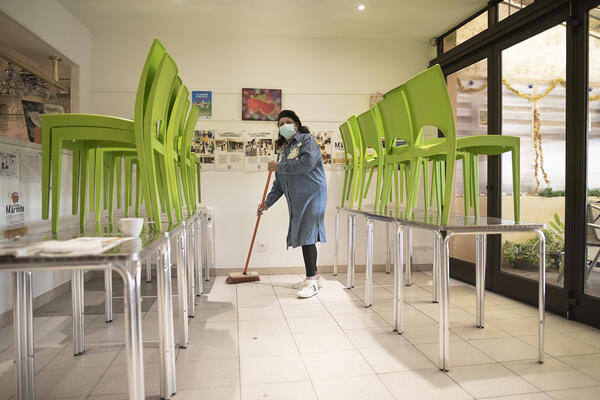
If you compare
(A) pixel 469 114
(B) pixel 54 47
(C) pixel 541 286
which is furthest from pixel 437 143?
(B) pixel 54 47

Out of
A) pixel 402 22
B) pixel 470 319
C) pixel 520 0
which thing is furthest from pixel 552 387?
pixel 402 22

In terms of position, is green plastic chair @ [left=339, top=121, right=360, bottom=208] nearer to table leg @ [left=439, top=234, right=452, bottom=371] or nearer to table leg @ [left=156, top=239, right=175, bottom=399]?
table leg @ [left=439, top=234, right=452, bottom=371]

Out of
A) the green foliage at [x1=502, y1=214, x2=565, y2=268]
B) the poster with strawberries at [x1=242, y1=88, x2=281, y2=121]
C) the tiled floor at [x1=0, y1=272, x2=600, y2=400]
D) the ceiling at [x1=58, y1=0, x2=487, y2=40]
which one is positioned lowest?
the tiled floor at [x1=0, y1=272, x2=600, y2=400]

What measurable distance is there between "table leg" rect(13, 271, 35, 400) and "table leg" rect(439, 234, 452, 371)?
148 centimetres

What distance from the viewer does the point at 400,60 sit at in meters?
4.09

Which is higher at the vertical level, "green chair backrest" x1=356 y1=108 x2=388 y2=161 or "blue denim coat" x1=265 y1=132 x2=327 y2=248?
"green chair backrest" x1=356 y1=108 x2=388 y2=161

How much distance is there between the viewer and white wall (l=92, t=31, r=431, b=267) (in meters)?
3.79

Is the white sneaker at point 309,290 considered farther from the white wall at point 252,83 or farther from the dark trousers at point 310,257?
the white wall at point 252,83

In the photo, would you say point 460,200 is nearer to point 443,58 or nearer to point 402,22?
point 443,58

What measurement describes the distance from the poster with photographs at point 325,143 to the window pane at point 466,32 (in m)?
1.38


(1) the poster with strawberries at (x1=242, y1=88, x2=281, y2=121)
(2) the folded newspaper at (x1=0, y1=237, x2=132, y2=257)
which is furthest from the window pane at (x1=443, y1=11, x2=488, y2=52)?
(2) the folded newspaper at (x1=0, y1=237, x2=132, y2=257)

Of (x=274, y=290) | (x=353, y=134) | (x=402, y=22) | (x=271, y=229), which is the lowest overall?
(x=274, y=290)

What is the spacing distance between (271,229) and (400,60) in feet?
7.00

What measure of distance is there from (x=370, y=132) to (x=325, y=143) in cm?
120
